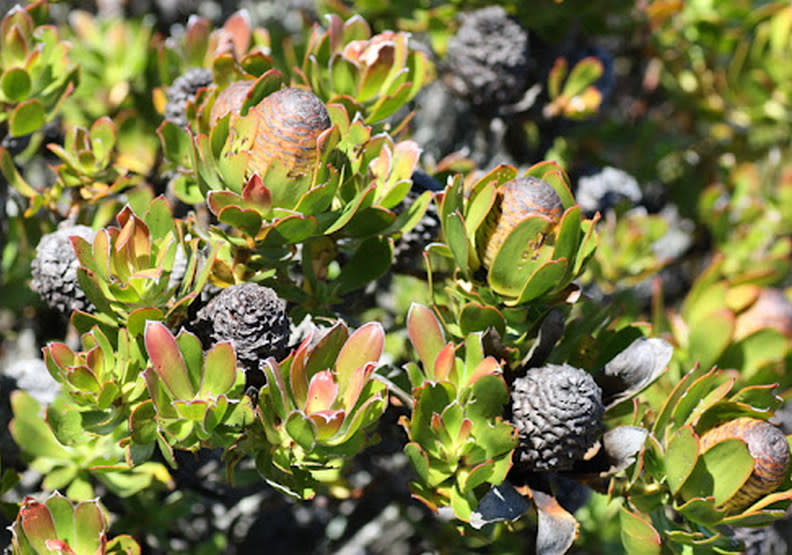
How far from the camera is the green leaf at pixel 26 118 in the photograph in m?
1.30

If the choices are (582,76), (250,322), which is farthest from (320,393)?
(582,76)

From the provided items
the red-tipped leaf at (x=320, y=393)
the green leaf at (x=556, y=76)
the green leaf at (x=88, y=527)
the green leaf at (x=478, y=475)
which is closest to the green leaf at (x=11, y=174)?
the green leaf at (x=88, y=527)

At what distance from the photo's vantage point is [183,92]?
139 centimetres

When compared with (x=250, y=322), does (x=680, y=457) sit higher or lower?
lower

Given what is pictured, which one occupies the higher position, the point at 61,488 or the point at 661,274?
the point at 61,488

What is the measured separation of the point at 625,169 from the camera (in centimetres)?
212

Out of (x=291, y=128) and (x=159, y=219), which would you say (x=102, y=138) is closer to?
(x=159, y=219)

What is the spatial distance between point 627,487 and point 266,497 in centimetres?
74

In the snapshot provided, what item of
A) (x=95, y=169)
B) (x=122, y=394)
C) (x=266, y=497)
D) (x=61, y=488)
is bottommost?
(x=266, y=497)

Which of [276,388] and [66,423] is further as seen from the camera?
[66,423]

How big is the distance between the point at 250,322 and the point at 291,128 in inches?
10.7

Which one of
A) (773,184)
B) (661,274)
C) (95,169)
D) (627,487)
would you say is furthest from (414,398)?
Result: (773,184)

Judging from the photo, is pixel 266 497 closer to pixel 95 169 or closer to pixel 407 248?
pixel 407 248

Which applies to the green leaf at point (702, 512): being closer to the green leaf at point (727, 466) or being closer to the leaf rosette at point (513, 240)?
the green leaf at point (727, 466)
